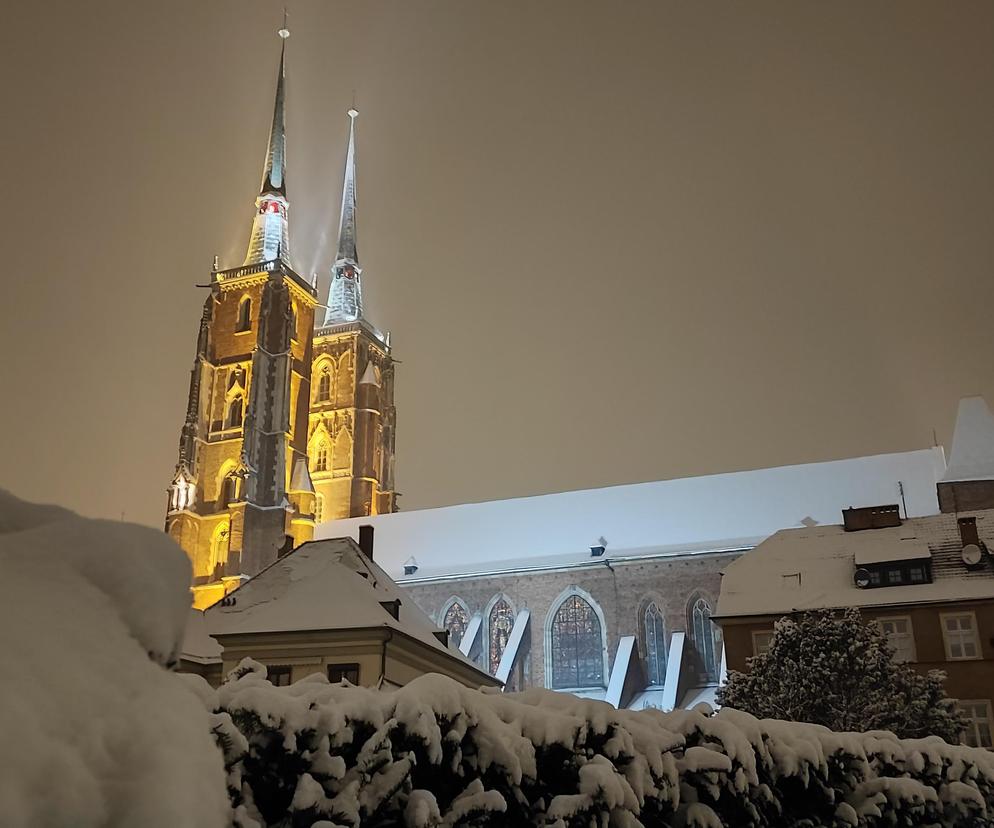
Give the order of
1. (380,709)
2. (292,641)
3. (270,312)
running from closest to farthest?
(380,709), (292,641), (270,312)

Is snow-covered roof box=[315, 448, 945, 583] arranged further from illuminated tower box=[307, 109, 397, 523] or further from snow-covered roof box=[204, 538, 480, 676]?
snow-covered roof box=[204, 538, 480, 676]

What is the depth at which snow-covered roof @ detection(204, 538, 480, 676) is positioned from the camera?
2330cm

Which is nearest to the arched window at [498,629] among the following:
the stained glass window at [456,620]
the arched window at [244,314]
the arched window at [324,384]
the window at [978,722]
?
the stained glass window at [456,620]

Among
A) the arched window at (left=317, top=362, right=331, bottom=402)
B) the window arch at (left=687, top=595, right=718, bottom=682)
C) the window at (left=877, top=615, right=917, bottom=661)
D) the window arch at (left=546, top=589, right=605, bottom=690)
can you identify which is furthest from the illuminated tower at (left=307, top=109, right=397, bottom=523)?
the window at (left=877, top=615, right=917, bottom=661)

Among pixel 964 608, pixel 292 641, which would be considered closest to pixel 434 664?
pixel 292 641

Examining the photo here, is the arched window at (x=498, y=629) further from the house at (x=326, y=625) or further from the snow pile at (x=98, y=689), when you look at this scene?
the snow pile at (x=98, y=689)

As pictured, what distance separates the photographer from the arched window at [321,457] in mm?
64688

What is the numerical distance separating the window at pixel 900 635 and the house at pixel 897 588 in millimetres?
25

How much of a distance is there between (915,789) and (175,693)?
253 inches

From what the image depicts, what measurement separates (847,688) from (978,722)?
811cm

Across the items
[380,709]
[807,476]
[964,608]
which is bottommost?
[380,709]

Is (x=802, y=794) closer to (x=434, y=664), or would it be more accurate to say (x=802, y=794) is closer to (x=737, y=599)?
(x=434, y=664)

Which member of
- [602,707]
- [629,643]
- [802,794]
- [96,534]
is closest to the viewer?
[96,534]

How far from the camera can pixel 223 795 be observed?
85.4 inches
